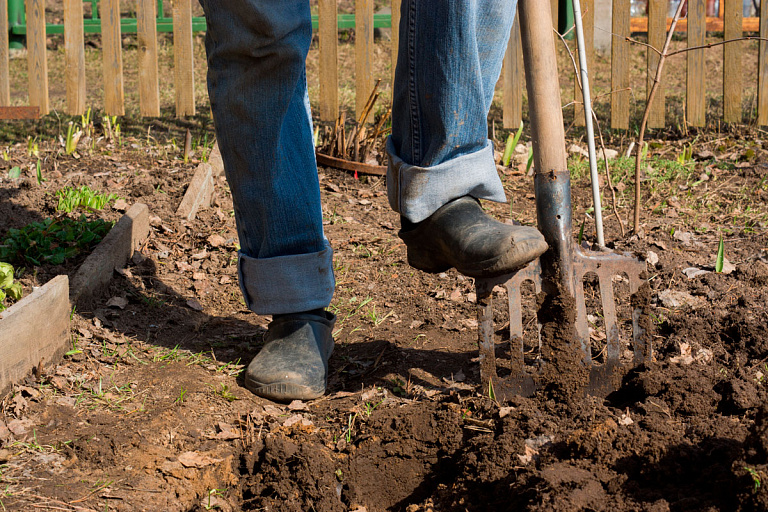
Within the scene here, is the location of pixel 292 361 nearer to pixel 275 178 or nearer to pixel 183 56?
pixel 275 178

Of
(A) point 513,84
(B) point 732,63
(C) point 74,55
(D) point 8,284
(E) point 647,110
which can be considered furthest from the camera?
(C) point 74,55

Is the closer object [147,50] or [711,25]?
[147,50]

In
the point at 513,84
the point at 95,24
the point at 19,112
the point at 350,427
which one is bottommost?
the point at 350,427

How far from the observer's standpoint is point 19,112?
15.6 feet

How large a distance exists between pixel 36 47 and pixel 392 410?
4.47 m

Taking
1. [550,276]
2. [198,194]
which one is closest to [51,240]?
[198,194]

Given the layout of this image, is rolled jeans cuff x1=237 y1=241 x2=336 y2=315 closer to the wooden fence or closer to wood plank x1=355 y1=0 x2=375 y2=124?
wood plank x1=355 y1=0 x2=375 y2=124

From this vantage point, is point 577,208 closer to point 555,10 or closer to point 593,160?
point 593,160

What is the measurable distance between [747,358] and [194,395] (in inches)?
62.1

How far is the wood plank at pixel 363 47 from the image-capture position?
4.91m

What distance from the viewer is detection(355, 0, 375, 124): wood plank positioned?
16.1 ft

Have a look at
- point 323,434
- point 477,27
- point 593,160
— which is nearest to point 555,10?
point 593,160

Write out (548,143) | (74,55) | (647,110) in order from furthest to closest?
1. (74,55)
2. (647,110)
3. (548,143)

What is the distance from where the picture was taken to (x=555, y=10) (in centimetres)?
502
